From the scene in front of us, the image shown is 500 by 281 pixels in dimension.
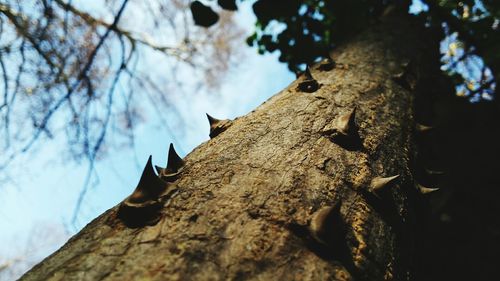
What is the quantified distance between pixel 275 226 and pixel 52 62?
Answer: 4.11 meters

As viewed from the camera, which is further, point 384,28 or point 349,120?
point 384,28

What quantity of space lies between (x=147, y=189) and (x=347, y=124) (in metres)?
0.75

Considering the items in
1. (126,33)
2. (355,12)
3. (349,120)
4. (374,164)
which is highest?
(126,33)

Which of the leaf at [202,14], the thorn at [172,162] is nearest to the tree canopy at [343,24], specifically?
the leaf at [202,14]

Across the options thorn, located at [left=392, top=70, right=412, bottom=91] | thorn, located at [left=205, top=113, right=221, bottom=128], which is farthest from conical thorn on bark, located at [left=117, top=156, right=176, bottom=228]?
thorn, located at [left=392, top=70, right=412, bottom=91]

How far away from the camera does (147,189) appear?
79 cm

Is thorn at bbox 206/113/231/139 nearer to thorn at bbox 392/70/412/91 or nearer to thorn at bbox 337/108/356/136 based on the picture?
thorn at bbox 337/108/356/136

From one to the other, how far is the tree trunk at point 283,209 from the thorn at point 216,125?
17mm

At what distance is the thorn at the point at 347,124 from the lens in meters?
1.13

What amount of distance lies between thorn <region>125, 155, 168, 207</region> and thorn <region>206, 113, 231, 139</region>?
1.55ft

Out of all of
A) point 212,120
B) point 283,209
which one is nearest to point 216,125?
point 212,120

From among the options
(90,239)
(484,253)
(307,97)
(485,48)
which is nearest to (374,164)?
(307,97)

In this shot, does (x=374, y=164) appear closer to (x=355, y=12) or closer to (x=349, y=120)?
(x=349, y=120)

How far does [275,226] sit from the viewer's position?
28.9 inches
